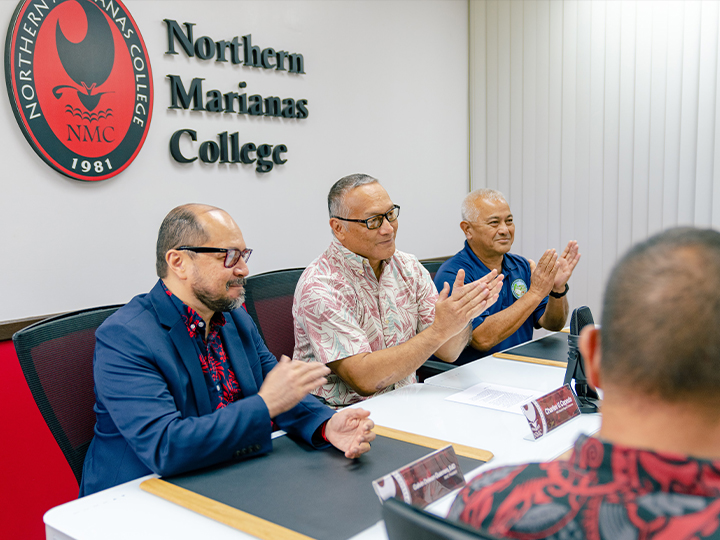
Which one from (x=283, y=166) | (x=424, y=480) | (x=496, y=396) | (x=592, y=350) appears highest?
(x=283, y=166)

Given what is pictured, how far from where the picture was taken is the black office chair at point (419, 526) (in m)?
0.61

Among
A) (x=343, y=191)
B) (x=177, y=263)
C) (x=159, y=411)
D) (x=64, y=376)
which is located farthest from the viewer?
(x=343, y=191)

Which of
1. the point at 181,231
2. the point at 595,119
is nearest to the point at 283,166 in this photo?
the point at 181,231

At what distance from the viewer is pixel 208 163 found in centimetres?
296

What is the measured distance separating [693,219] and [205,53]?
2.82 m

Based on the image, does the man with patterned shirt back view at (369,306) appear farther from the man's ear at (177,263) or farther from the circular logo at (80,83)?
the circular logo at (80,83)

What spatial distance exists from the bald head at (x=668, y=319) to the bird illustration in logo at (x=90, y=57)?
243 centimetres

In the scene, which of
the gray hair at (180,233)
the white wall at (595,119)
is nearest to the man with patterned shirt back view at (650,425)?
the gray hair at (180,233)

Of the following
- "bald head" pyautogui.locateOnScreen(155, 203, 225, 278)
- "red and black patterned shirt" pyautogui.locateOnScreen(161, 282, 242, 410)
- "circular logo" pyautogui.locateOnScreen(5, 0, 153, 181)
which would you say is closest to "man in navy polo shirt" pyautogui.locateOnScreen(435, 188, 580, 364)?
"red and black patterned shirt" pyautogui.locateOnScreen(161, 282, 242, 410)

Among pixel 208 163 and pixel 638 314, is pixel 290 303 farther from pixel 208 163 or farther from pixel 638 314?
pixel 638 314

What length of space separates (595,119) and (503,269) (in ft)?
4.93

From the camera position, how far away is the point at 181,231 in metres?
1.63

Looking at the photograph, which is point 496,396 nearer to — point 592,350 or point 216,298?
point 216,298

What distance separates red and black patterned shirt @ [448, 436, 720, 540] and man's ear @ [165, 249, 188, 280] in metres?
1.15
